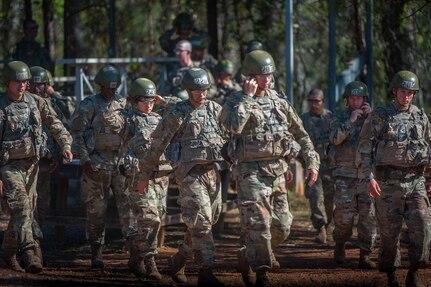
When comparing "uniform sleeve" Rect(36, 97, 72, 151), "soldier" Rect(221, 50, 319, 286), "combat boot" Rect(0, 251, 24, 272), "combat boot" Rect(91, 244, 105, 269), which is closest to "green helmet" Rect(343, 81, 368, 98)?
"soldier" Rect(221, 50, 319, 286)

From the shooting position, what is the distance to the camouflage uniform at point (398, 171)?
35.3ft

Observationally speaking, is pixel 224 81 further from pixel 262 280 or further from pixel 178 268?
pixel 262 280

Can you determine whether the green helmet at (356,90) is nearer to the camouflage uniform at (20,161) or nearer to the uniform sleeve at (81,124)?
the uniform sleeve at (81,124)

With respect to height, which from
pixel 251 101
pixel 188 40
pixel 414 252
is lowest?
pixel 414 252

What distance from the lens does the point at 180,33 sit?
18.2 metres

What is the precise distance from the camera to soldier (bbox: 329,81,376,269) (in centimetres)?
1262

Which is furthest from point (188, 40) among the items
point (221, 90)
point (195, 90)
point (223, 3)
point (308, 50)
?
point (195, 90)

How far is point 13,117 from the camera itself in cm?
1155

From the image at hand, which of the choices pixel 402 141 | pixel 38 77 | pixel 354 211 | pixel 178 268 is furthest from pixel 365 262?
pixel 38 77

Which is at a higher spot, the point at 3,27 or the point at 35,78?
the point at 3,27

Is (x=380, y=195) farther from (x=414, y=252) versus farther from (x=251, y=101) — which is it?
(x=251, y=101)

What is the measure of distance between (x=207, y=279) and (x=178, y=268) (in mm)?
520

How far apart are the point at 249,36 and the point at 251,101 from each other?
13.4 meters

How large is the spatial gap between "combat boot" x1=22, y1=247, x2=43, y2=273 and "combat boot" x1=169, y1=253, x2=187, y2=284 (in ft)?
4.55
